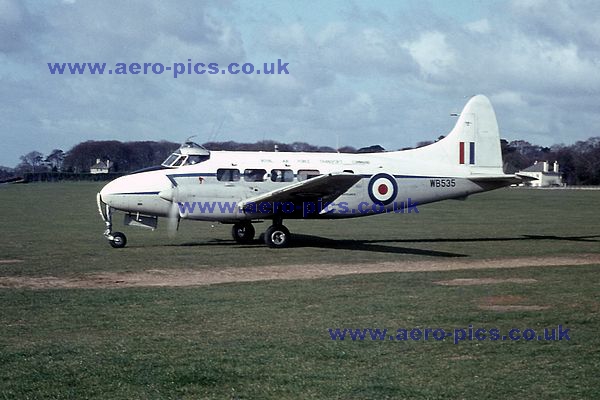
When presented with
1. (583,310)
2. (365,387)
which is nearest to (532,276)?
(583,310)

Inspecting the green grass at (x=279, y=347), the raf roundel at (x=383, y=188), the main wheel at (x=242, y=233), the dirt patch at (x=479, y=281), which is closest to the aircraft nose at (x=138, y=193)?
the main wheel at (x=242, y=233)

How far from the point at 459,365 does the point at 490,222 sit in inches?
1024

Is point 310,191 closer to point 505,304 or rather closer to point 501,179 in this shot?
point 501,179

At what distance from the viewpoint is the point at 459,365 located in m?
8.10

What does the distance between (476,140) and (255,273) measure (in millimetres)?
11474

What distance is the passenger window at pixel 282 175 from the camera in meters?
22.0

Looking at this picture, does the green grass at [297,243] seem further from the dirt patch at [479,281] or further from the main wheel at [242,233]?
the dirt patch at [479,281]

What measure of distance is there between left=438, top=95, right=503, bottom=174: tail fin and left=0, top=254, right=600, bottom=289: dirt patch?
229 inches

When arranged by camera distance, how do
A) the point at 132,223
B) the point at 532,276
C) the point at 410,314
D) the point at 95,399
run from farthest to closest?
1. the point at 132,223
2. the point at 532,276
3. the point at 410,314
4. the point at 95,399

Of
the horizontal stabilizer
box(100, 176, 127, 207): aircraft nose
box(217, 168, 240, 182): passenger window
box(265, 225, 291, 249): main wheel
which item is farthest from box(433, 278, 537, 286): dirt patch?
box(100, 176, 127, 207): aircraft nose

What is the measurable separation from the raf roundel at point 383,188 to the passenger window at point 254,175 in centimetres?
342

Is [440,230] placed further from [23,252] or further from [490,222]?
[23,252]

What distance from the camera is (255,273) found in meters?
15.9

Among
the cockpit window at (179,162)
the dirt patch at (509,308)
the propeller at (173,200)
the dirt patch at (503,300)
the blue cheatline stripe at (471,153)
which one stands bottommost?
the dirt patch at (509,308)
